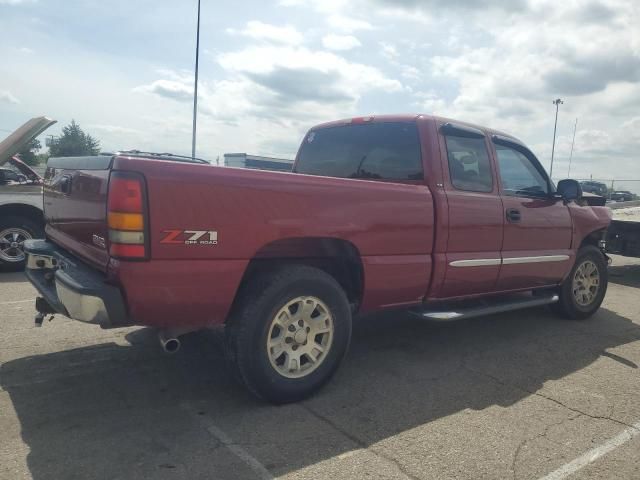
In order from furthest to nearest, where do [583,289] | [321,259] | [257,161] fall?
[257,161]
[583,289]
[321,259]

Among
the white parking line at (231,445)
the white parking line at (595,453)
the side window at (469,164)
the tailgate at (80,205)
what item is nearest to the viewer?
the white parking line at (231,445)

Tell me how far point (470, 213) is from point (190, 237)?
7.75 ft

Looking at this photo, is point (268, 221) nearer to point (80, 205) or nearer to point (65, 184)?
point (80, 205)

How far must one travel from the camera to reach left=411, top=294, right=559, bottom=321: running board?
3.99 meters

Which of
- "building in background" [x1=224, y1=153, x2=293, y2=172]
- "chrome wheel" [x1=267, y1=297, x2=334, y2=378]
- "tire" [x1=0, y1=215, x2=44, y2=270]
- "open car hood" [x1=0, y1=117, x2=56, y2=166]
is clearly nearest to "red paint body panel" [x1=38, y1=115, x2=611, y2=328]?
"chrome wheel" [x1=267, y1=297, x2=334, y2=378]

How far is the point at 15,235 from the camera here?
23.1 feet

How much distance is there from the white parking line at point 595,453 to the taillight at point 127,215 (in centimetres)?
241

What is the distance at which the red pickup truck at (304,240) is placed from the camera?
2.76 metres

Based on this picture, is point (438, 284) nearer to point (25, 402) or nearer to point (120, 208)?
point (120, 208)

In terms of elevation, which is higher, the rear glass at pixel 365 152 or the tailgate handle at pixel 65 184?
the rear glass at pixel 365 152

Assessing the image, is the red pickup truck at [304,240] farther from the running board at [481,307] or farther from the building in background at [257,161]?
the building in background at [257,161]

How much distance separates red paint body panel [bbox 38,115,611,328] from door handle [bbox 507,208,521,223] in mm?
54

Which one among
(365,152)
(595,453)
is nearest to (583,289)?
(365,152)

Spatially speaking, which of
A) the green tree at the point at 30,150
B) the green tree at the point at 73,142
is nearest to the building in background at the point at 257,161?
the green tree at the point at 30,150
